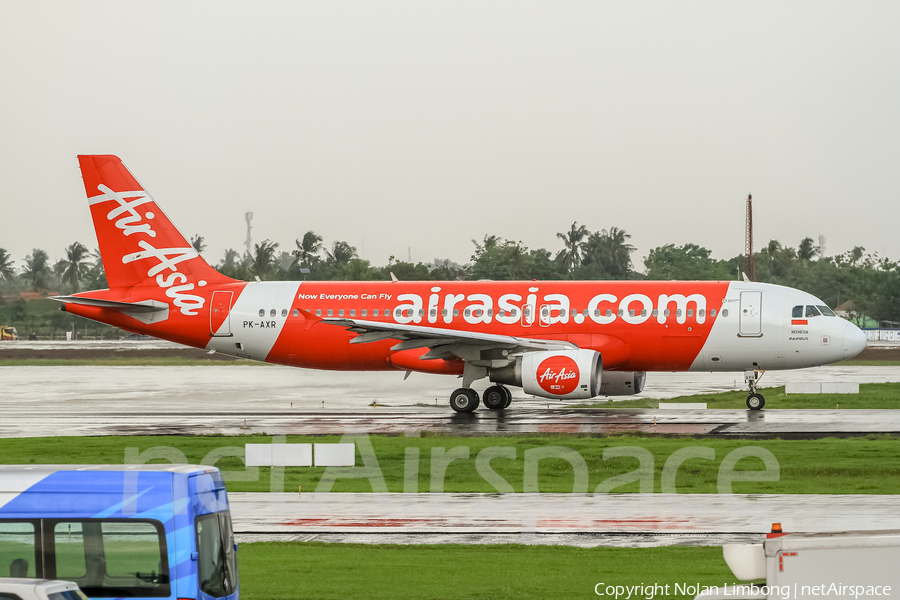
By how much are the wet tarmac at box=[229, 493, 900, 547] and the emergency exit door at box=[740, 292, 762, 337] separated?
13592 millimetres

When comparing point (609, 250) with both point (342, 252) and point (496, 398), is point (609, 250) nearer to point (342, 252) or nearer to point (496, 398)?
point (342, 252)

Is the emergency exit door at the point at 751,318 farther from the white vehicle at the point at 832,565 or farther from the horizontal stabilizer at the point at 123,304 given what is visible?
the white vehicle at the point at 832,565

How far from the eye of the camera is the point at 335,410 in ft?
117

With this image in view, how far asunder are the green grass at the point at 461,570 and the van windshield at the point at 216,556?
8.63 feet

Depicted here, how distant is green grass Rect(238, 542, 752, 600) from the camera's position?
12.3 metres

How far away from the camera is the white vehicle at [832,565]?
776cm

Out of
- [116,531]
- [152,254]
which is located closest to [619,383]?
[152,254]

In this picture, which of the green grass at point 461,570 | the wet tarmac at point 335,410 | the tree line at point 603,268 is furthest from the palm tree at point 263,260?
the green grass at point 461,570

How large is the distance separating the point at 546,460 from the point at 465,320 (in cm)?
1117

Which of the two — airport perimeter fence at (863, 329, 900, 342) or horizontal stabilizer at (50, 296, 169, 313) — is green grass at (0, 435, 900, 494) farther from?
airport perimeter fence at (863, 329, 900, 342)

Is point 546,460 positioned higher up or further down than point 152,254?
further down

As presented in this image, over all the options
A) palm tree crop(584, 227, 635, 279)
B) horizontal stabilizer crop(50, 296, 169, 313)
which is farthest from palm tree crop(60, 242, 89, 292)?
horizontal stabilizer crop(50, 296, 169, 313)

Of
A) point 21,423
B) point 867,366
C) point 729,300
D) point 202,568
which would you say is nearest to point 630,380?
point 729,300

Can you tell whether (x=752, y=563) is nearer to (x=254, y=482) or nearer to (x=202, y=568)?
(x=202, y=568)
